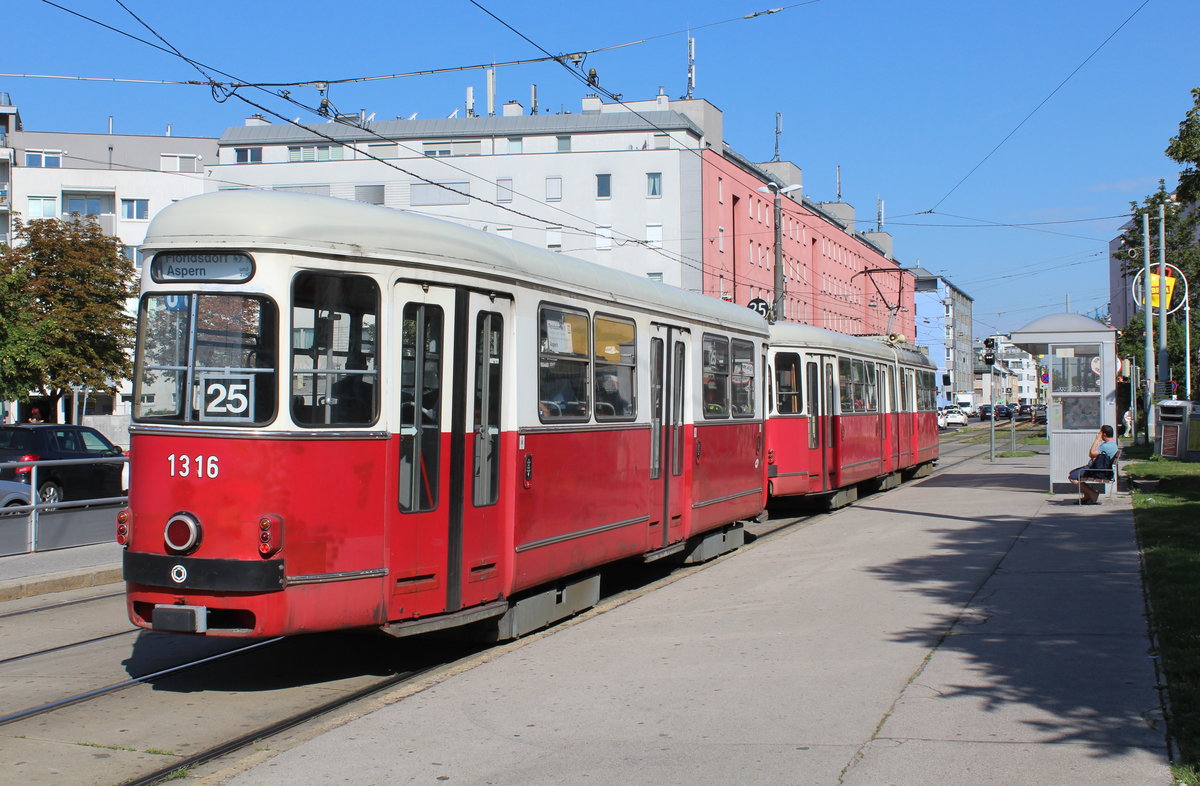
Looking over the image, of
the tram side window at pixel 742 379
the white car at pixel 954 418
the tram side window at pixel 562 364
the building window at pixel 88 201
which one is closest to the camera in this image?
the tram side window at pixel 562 364

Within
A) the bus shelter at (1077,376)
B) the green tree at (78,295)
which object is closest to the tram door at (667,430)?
the bus shelter at (1077,376)

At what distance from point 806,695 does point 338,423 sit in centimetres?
326

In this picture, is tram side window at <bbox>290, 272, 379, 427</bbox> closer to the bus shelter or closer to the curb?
the curb

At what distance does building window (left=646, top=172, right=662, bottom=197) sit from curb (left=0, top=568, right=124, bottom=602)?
48.4 m

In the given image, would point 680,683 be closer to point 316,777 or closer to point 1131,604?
point 316,777

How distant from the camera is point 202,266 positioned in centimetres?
741

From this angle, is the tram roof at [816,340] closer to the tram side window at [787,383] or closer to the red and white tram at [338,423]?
the tram side window at [787,383]

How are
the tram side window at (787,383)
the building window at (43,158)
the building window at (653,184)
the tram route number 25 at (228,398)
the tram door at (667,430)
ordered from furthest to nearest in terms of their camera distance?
the building window at (43,158), the building window at (653,184), the tram side window at (787,383), the tram door at (667,430), the tram route number 25 at (228,398)

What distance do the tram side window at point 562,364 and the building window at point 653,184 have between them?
50692mm

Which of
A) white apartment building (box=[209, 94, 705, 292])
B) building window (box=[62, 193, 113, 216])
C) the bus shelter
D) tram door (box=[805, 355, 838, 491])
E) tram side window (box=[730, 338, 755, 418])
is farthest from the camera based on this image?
building window (box=[62, 193, 113, 216])

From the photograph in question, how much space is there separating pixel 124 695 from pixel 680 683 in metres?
3.49

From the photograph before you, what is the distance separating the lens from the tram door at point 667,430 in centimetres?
1166

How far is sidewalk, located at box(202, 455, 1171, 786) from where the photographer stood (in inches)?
233

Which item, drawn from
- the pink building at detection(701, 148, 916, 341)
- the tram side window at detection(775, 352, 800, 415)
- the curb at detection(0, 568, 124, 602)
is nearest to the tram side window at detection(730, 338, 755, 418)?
the tram side window at detection(775, 352, 800, 415)
